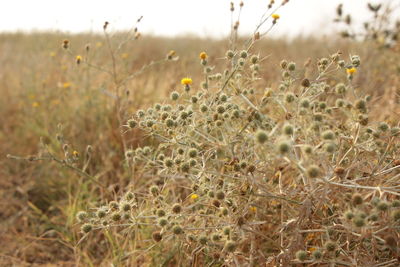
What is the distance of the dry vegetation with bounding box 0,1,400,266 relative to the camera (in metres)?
1.47

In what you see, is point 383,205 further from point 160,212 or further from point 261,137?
point 160,212

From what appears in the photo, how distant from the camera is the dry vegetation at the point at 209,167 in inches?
57.9

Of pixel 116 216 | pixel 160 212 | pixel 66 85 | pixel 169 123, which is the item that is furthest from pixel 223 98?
pixel 66 85

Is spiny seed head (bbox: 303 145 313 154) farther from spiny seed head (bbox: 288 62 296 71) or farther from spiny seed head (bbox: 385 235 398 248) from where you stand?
spiny seed head (bbox: 288 62 296 71)

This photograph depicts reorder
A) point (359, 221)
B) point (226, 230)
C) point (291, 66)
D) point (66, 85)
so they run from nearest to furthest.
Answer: point (359, 221) → point (226, 230) → point (291, 66) → point (66, 85)

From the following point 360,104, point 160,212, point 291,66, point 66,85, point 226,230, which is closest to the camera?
point 360,104

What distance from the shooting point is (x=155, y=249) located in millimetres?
2070

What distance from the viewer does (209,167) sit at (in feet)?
5.93

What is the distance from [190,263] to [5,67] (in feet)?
15.9

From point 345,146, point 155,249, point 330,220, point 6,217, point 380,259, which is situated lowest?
point 6,217

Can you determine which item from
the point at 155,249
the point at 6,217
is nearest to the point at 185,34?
the point at 6,217

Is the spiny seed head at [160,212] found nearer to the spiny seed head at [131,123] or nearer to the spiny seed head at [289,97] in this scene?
the spiny seed head at [131,123]

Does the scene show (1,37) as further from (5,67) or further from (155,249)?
(155,249)

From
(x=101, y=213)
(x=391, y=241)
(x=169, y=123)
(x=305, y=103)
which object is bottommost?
(x=101, y=213)
